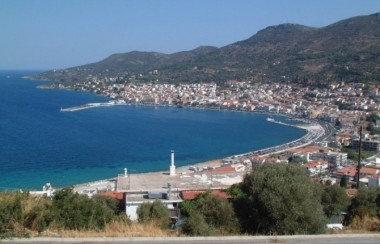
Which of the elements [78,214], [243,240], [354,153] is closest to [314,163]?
[354,153]

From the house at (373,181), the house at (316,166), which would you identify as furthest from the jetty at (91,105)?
the house at (373,181)

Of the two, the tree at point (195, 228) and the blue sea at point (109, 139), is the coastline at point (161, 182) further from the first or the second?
the tree at point (195, 228)

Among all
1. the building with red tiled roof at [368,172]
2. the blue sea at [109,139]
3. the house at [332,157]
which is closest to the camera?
the building with red tiled roof at [368,172]

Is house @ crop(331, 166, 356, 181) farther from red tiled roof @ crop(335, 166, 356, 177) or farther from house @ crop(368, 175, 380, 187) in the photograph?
house @ crop(368, 175, 380, 187)

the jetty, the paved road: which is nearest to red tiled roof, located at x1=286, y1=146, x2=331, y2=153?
the paved road

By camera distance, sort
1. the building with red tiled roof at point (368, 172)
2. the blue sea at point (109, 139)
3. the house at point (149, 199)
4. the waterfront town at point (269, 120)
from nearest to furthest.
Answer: the house at point (149, 199)
the waterfront town at point (269, 120)
the building with red tiled roof at point (368, 172)
the blue sea at point (109, 139)

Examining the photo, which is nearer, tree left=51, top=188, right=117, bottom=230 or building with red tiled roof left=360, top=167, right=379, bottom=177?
tree left=51, top=188, right=117, bottom=230

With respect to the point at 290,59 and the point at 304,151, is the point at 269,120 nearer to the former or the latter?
the point at 304,151
